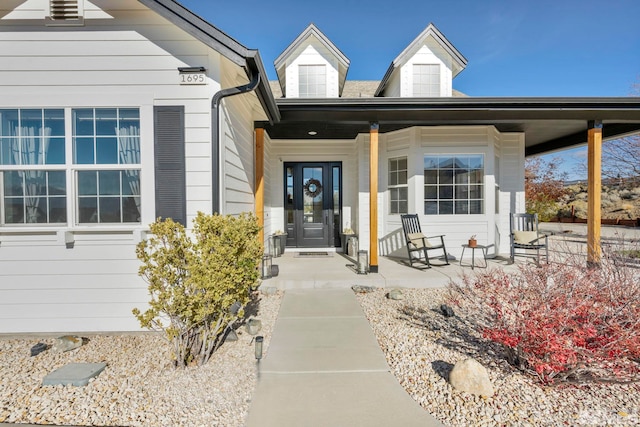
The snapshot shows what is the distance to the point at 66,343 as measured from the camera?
2.79 metres

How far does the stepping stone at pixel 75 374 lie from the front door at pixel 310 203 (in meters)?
4.91

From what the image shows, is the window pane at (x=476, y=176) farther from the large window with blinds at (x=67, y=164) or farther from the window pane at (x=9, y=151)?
the window pane at (x=9, y=151)

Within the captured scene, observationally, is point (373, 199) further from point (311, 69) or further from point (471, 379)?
point (311, 69)

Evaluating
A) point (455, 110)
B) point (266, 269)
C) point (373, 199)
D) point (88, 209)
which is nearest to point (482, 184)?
point (455, 110)

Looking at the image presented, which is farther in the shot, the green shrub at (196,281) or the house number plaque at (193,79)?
the house number plaque at (193,79)

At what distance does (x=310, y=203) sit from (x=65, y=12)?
519 cm

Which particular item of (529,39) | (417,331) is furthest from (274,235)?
(529,39)

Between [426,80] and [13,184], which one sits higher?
[426,80]

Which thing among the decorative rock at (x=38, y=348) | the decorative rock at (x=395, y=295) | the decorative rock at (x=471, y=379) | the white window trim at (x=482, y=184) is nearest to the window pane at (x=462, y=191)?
the white window trim at (x=482, y=184)

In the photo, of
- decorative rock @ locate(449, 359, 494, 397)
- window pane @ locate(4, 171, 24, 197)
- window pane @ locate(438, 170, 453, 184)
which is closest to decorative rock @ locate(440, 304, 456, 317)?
decorative rock @ locate(449, 359, 494, 397)

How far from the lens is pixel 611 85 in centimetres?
1268

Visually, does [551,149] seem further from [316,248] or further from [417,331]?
[417,331]

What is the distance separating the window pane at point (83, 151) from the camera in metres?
3.09

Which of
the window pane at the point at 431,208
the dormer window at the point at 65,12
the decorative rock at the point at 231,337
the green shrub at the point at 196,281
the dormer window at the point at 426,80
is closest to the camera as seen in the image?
the green shrub at the point at 196,281
